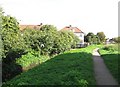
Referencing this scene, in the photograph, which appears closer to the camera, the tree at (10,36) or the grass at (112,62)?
the grass at (112,62)

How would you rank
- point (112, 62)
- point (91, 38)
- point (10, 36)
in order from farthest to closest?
point (91, 38), point (10, 36), point (112, 62)

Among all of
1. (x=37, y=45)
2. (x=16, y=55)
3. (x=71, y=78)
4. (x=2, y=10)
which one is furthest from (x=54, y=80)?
(x=37, y=45)

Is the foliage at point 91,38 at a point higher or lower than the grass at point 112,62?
higher

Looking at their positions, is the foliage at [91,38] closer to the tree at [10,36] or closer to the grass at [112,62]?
the grass at [112,62]

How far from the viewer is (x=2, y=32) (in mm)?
28688

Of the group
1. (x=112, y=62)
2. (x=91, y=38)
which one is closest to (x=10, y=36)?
(x=112, y=62)

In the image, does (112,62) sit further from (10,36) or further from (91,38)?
(91,38)

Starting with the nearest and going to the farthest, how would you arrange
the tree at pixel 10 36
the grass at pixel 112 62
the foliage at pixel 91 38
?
the grass at pixel 112 62 → the tree at pixel 10 36 → the foliage at pixel 91 38

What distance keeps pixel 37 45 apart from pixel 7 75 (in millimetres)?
20854

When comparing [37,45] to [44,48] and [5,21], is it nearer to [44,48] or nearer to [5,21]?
[44,48]

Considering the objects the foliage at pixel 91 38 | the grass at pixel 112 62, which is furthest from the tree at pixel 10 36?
the foliage at pixel 91 38

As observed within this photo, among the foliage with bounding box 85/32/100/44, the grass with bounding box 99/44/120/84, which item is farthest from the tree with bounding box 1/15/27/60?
the foliage with bounding box 85/32/100/44

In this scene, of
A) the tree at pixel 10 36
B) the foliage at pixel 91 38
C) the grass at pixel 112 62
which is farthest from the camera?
the foliage at pixel 91 38

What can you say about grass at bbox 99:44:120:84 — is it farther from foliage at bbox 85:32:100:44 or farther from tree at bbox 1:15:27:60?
foliage at bbox 85:32:100:44
